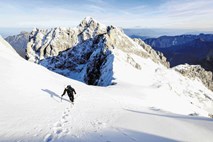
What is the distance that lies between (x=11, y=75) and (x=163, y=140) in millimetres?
17181

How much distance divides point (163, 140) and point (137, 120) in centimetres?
421

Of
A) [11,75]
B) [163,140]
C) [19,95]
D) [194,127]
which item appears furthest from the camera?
[11,75]

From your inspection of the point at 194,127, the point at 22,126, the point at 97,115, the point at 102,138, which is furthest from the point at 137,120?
the point at 22,126

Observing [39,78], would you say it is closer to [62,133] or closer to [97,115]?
[97,115]

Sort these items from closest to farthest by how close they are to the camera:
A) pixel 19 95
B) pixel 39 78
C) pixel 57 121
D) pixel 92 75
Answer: pixel 57 121, pixel 19 95, pixel 39 78, pixel 92 75

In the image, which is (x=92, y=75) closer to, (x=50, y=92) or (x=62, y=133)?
(x=50, y=92)

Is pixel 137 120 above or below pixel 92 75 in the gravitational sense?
above

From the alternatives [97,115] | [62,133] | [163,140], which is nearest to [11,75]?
[97,115]

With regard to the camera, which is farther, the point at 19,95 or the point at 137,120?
the point at 19,95

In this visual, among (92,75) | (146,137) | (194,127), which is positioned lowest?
(92,75)

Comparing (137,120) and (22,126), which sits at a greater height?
(22,126)

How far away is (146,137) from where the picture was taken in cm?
1244

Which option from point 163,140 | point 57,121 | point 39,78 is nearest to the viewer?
point 163,140

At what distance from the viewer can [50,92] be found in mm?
23703
